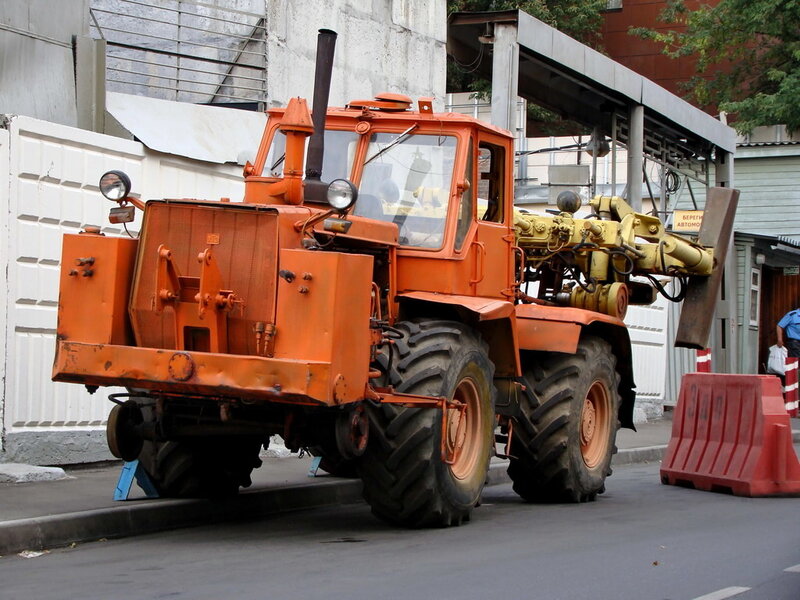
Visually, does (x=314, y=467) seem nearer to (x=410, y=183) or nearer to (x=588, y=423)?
(x=588, y=423)

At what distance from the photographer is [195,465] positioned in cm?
1003

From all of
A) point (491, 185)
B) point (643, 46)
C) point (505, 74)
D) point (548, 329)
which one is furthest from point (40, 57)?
point (643, 46)

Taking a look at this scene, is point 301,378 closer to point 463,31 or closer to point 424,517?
point 424,517

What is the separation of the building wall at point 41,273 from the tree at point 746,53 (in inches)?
1024

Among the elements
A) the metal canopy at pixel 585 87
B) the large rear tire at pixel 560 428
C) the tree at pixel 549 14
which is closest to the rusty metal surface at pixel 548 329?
the large rear tire at pixel 560 428

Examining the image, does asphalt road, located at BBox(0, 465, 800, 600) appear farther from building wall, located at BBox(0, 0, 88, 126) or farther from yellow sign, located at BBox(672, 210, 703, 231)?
yellow sign, located at BBox(672, 210, 703, 231)

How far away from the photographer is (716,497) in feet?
39.7

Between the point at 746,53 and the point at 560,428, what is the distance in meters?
31.2

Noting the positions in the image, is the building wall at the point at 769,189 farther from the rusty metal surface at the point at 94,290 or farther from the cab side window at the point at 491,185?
the rusty metal surface at the point at 94,290

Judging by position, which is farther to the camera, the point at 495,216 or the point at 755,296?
the point at 755,296

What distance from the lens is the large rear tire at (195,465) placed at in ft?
32.7

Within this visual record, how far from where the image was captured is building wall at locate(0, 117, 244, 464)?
1116 cm

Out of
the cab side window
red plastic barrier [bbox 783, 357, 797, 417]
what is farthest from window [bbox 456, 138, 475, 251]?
red plastic barrier [bbox 783, 357, 797, 417]

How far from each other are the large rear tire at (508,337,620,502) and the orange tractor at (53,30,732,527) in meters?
0.02
